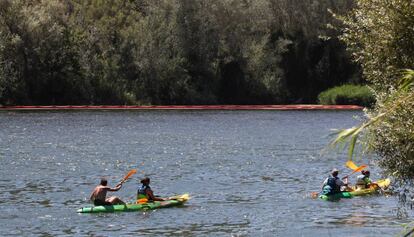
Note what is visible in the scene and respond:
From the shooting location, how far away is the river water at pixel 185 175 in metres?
28.1

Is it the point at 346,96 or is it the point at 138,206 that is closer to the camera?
the point at 138,206

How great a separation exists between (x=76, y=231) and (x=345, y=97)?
74328 mm

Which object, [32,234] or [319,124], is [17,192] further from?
[319,124]

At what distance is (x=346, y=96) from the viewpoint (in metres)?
98.1

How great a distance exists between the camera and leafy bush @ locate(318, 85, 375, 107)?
3814 inches

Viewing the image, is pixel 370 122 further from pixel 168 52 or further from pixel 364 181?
pixel 168 52

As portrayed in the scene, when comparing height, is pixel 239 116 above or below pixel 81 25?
below

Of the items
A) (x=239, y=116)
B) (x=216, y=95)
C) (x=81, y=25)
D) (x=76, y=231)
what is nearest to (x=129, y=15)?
(x=81, y=25)

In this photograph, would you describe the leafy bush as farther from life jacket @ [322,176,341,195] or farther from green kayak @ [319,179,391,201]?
life jacket @ [322,176,341,195]

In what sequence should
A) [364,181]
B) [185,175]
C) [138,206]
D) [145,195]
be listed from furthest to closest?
1. [185,175]
2. [364,181]
3. [145,195]
4. [138,206]

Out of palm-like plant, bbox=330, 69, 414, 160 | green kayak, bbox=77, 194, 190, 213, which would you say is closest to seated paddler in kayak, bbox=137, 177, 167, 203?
green kayak, bbox=77, 194, 190, 213

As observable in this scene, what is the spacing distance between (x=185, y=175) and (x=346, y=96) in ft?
191

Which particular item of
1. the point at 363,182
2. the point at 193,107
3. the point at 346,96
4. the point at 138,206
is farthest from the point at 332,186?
the point at 346,96

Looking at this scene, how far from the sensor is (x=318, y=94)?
102 m
